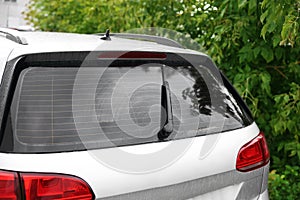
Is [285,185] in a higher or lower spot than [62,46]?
lower

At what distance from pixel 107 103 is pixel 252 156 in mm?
Result: 871

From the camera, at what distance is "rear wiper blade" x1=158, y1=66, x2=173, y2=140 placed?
2.30m

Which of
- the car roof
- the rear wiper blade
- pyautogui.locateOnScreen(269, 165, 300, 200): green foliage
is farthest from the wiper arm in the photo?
pyautogui.locateOnScreen(269, 165, 300, 200): green foliage

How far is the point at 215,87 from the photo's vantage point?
2.70 metres

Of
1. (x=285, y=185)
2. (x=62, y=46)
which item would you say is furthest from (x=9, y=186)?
(x=285, y=185)

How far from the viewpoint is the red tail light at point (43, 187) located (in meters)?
1.90

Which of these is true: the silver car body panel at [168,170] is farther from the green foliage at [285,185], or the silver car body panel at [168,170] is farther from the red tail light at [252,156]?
the green foliage at [285,185]

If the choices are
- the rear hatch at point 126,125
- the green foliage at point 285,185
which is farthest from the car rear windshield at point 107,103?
the green foliage at point 285,185

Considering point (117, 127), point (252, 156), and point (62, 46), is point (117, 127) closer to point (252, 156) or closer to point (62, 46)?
point (62, 46)

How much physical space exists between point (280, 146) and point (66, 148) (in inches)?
117

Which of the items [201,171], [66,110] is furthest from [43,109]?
[201,171]

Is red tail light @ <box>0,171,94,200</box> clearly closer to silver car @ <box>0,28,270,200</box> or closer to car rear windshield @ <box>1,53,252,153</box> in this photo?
silver car @ <box>0,28,270,200</box>

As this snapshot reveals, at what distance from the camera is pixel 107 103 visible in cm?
221

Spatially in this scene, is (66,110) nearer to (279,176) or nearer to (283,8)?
(283,8)
